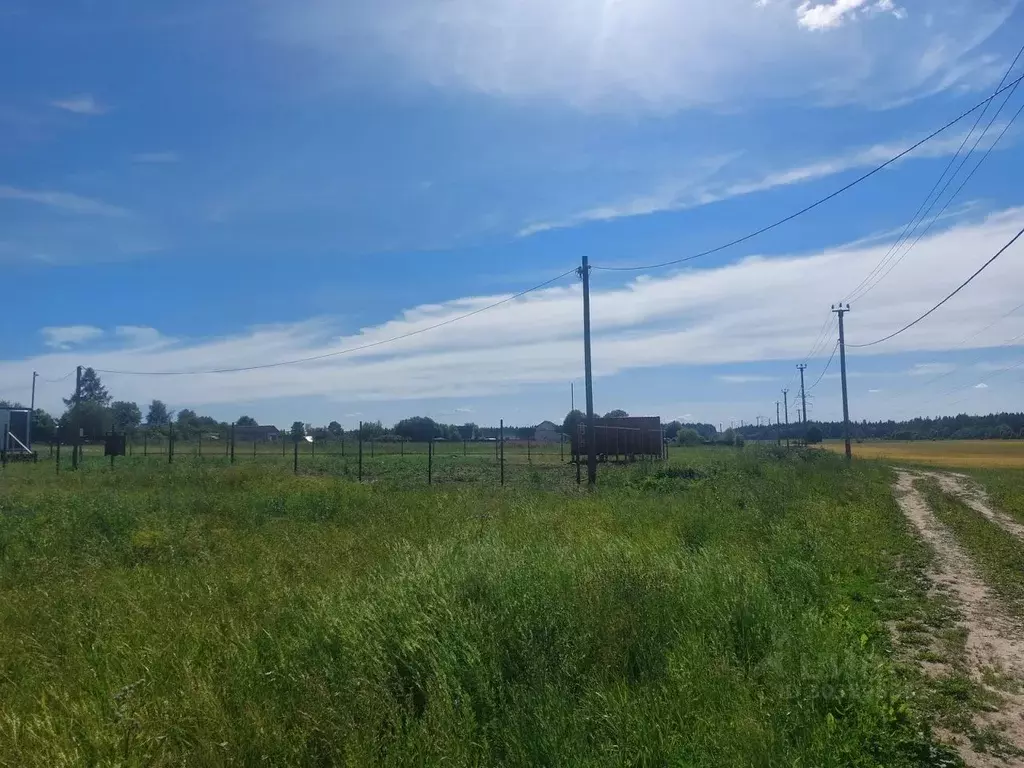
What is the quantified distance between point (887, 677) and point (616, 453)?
2925 centimetres

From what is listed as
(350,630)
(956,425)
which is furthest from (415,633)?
(956,425)

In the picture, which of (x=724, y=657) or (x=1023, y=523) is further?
(x=1023, y=523)

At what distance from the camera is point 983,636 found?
677 centimetres

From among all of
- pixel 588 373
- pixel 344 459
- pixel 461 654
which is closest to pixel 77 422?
pixel 344 459

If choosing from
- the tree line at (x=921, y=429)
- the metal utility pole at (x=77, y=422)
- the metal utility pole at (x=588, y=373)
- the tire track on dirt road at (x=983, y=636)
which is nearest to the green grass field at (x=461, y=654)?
the tire track on dirt road at (x=983, y=636)

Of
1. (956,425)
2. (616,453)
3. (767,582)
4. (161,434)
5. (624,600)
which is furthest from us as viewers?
(956,425)

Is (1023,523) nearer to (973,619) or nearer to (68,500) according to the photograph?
(973,619)

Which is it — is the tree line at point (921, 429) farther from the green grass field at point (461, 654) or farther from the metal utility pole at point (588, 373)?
the green grass field at point (461, 654)

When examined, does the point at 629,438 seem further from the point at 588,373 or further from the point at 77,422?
the point at 77,422

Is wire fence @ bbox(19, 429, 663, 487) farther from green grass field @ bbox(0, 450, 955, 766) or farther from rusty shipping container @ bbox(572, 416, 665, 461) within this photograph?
green grass field @ bbox(0, 450, 955, 766)

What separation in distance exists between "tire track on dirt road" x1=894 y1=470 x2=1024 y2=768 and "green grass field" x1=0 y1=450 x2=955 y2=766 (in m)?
0.36

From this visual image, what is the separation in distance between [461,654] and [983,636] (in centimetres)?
502

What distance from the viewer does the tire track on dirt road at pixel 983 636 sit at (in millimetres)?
4723

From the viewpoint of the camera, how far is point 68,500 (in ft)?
45.2
